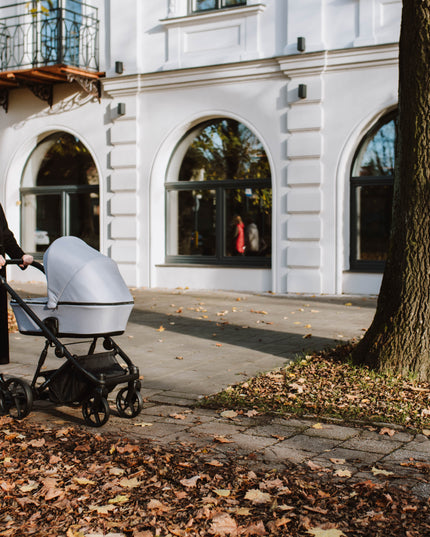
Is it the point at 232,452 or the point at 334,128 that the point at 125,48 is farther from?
the point at 232,452

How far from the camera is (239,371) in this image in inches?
270

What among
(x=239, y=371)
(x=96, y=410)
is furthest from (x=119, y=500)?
(x=239, y=371)

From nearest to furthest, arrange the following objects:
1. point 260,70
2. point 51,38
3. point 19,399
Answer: point 19,399 < point 260,70 < point 51,38

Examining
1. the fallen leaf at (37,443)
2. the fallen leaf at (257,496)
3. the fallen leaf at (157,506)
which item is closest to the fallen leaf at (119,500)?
the fallen leaf at (157,506)

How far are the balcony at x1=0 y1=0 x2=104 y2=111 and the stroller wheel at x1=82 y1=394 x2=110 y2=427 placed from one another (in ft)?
37.1

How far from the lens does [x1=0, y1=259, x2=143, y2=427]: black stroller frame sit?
4895 millimetres

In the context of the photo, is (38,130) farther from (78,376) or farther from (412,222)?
(78,376)

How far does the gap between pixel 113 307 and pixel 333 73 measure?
9.60 meters

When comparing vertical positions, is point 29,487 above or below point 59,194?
below

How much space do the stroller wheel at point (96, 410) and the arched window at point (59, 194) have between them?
37.5ft

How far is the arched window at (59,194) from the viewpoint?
53.7ft

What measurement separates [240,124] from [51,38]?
15.5 feet

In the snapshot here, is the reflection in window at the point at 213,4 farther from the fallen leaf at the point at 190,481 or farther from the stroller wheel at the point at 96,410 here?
the fallen leaf at the point at 190,481

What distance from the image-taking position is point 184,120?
14781mm
